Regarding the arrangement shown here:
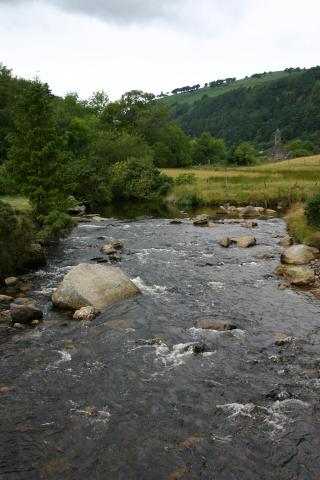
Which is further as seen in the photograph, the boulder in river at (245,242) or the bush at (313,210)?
the boulder in river at (245,242)

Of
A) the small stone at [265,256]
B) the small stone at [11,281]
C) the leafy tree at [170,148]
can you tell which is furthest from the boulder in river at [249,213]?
the leafy tree at [170,148]

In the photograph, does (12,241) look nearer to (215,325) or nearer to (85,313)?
(85,313)

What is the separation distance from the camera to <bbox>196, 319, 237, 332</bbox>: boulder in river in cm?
1866

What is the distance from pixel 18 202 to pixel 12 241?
61.0 feet

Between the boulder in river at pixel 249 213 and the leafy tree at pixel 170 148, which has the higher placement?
the leafy tree at pixel 170 148

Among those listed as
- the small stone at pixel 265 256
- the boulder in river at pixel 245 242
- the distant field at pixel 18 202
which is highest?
the distant field at pixel 18 202

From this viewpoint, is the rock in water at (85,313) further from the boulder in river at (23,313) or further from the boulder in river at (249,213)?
the boulder in river at (249,213)

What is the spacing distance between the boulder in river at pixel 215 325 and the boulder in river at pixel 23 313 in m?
7.20

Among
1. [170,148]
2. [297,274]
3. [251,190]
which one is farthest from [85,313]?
[170,148]

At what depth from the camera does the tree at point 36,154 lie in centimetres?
3712

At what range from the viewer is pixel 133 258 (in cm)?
3067

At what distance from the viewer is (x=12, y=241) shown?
25.7 m

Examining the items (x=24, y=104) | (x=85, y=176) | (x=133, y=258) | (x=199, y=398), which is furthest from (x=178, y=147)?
(x=199, y=398)

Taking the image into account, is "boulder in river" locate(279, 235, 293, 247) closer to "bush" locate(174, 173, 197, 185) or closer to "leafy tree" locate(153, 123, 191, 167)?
"bush" locate(174, 173, 197, 185)
